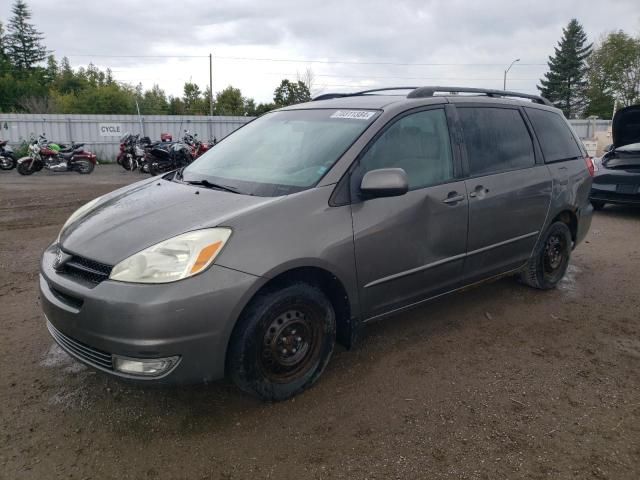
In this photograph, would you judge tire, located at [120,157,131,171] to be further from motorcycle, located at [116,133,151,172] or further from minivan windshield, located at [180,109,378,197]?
minivan windshield, located at [180,109,378,197]

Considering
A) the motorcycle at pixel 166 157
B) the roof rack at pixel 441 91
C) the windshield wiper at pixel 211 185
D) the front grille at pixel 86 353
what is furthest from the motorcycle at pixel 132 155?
the front grille at pixel 86 353

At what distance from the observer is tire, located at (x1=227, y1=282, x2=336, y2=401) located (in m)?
2.60

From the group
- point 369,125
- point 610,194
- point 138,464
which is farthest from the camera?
point 610,194

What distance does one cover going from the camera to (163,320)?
7.65 feet

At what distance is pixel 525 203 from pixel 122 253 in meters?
3.12

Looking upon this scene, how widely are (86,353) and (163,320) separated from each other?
1.85ft

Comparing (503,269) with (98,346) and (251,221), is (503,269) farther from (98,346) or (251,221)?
(98,346)

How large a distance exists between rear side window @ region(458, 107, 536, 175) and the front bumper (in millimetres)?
2112

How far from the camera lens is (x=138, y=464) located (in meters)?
2.36

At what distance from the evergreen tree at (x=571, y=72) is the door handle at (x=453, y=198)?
67.4m

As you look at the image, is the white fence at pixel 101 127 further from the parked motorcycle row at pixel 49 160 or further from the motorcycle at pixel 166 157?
the motorcycle at pixel 166 157

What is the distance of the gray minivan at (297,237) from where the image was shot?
2.43m

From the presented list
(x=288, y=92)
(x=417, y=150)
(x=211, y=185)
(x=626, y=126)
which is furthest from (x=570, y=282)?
(x=288, y=92)

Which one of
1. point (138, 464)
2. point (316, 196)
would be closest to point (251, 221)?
point (316, 196)
